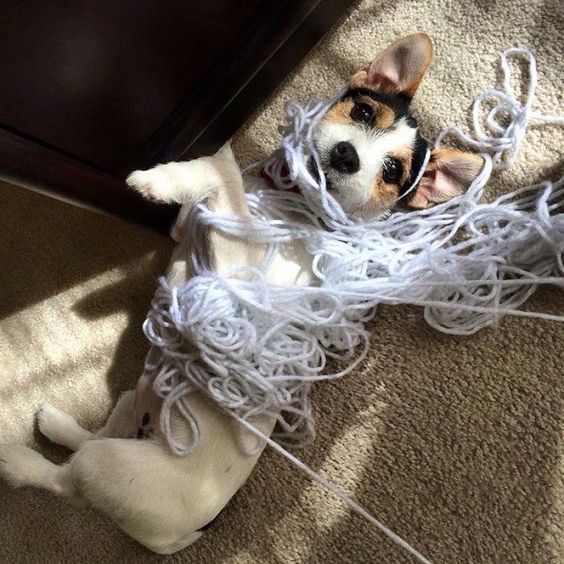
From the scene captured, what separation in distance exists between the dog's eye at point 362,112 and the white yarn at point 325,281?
0.25 feet

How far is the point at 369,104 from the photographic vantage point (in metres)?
1.33

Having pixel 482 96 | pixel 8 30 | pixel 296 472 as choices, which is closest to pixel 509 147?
pixel 482 96

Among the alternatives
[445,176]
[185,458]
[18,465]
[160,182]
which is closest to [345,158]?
[445,176]

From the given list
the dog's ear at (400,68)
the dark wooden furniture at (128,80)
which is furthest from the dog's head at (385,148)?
the dark wooden furniture at (128,80)

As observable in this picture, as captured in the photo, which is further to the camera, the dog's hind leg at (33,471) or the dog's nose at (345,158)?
the dog's hind leg at (33,471)

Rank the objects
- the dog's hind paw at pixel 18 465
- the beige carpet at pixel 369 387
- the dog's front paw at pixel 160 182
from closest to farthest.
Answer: the dog's front paw at pixel 160 182, the beige carpet at pixel 369 387, the dog's hind paw at pixel 18 465

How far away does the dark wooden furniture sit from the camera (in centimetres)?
103

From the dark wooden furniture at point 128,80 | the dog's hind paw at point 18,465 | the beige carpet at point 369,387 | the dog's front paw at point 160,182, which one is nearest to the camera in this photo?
the dark wooden furniture at point 128,80

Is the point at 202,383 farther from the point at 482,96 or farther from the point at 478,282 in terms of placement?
the point at 482,96

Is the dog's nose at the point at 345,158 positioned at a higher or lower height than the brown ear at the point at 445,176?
lower

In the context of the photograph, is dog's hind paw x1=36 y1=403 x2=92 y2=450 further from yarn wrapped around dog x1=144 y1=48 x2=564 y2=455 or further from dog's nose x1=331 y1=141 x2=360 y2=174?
dog's nose x1=331 y1=141 x2=360 y2=174

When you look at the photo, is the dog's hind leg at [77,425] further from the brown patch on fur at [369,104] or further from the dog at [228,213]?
the brown patch on fur at [369,104]

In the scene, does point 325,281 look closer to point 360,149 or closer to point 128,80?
point 360,149

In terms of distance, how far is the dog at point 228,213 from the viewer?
1288 millimetres
